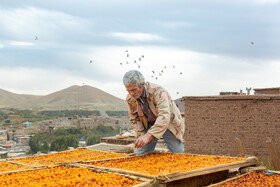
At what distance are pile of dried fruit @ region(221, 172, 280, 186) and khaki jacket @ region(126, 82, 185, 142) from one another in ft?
3.93

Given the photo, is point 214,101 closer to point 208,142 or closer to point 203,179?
point 208,142

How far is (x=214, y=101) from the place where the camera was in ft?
32.5

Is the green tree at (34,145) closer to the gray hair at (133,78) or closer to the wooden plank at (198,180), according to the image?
the gray hair at (133,78)

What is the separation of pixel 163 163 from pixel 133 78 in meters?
1.14

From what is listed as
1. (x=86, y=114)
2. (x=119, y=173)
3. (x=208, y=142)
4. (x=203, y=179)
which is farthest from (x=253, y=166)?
(x=86, y=114)

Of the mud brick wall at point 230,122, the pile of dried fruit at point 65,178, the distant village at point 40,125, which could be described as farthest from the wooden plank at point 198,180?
the distant village at point 40,125

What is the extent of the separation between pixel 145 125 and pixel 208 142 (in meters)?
5.34

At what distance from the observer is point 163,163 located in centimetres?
398

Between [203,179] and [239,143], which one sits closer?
[203,179]

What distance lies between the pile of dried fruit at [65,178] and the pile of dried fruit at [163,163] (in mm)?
355

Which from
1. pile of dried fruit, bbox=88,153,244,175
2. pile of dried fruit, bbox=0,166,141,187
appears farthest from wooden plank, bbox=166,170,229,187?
pile of dried fruit, bbox=0,166,141,187

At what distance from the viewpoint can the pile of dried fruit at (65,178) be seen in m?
3.09

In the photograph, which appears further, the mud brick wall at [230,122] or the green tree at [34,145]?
the green tree at [34,145]

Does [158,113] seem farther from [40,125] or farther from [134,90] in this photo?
[40,125]
